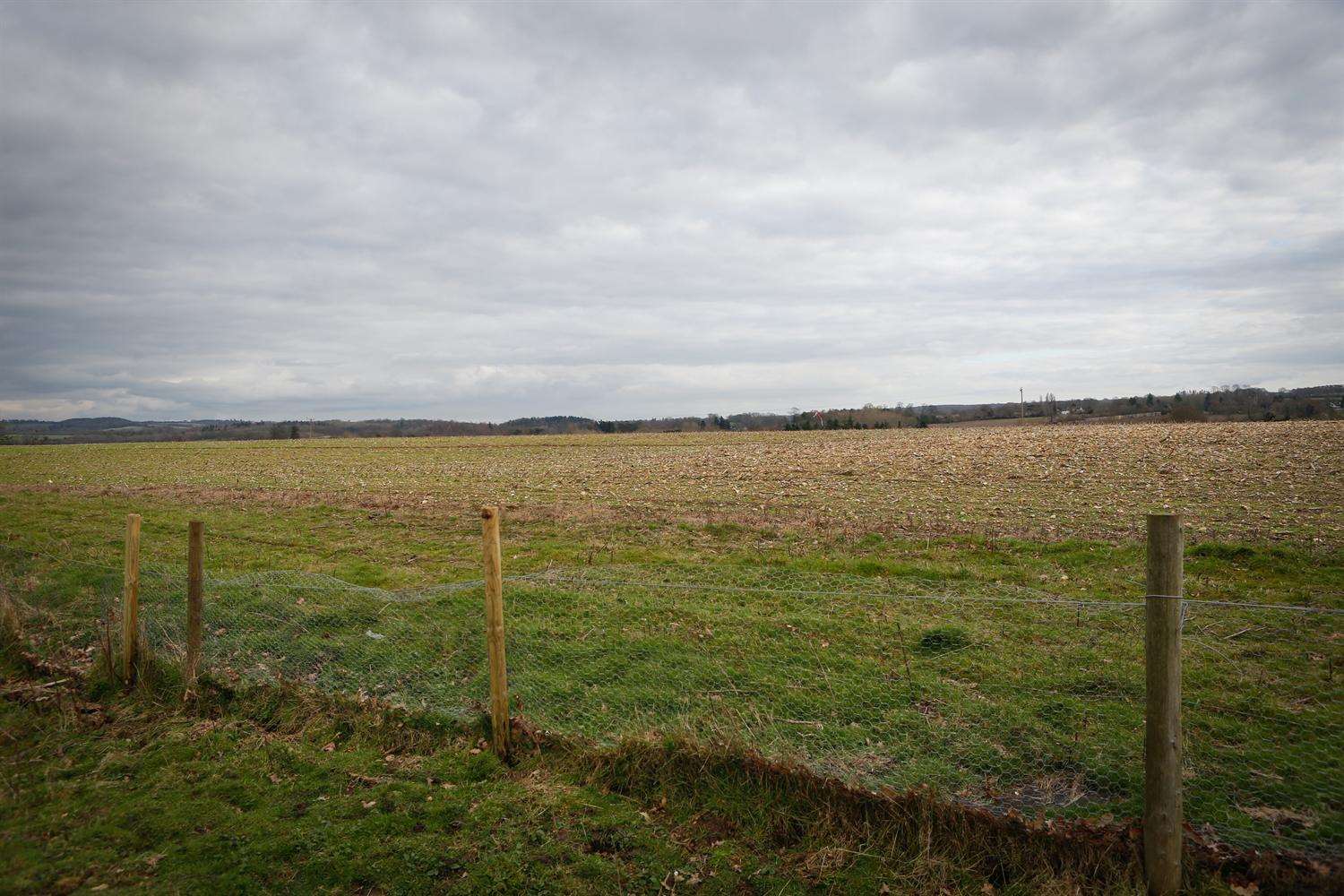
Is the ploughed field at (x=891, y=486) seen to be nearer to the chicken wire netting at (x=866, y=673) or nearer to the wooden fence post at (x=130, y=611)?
the chicken wire netting at (x=866, y=673)

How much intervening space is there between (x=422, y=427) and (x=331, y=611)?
169 metres

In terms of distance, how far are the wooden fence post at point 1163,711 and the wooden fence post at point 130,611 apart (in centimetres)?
1014

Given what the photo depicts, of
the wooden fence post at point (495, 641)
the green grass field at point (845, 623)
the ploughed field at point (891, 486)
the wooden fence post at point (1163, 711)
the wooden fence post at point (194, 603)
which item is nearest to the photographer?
the wooden fence post at point (1163, 711)

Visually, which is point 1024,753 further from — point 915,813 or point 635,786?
point 635,786

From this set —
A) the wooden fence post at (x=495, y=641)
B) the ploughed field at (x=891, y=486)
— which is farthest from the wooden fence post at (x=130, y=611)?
the ploughed field at (x=891, y=486)

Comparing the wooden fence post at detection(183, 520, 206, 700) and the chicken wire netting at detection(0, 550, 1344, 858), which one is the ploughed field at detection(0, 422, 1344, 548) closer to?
the chicken wire netting at detection(0, 550, 1344, 858)

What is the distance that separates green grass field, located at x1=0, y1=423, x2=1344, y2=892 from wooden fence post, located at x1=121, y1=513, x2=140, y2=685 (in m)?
0.41

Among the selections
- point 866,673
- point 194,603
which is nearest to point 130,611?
point 194,603

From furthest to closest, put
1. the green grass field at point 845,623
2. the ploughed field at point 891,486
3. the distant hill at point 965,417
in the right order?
the distant hill at point 965,417
the ploughed field at point 891,486
the green grass field at point 845,623

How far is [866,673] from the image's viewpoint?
835 centimetres

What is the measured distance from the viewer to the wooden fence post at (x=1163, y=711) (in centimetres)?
457

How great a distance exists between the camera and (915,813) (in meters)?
5.34

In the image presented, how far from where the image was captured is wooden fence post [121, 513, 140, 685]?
820 centimetres

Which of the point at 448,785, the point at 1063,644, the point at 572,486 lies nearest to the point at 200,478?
the point at 572,486
